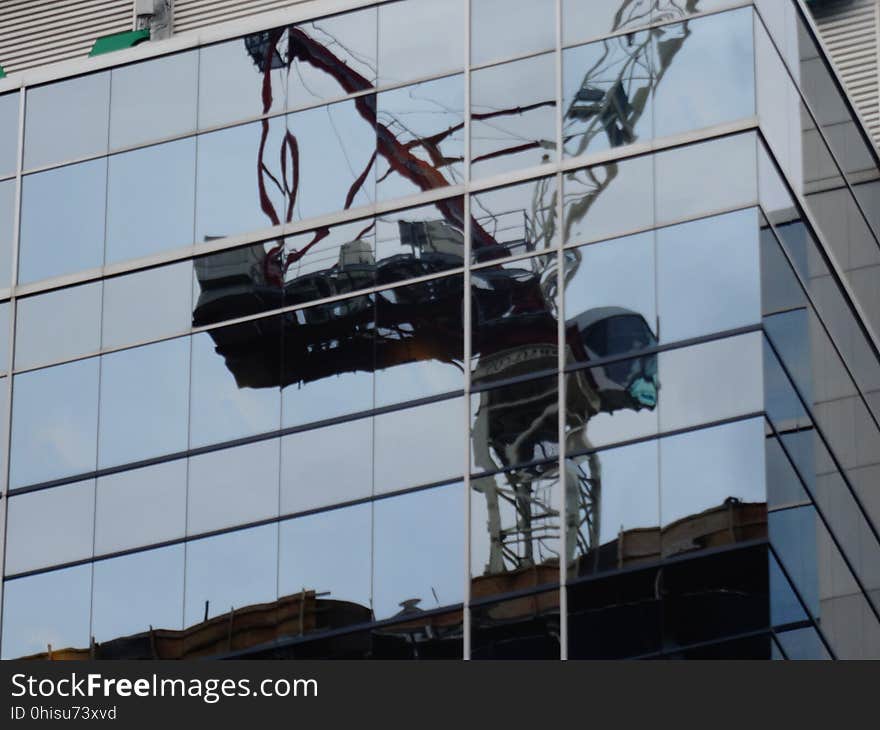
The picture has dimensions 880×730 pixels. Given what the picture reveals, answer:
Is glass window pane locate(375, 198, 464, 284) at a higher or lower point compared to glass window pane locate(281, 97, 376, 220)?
lower

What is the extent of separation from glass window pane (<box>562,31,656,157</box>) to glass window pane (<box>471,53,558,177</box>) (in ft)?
1.02

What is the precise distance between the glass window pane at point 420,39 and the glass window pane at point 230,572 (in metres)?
7.38

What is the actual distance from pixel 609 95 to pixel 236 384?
7.09m

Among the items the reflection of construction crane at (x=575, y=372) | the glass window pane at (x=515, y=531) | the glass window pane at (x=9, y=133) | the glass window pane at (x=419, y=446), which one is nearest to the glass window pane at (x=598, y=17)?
the reflection of construction crane at (x=575, y=372)

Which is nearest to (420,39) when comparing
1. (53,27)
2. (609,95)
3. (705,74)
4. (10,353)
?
(609,95)

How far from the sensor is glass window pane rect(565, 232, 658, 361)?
43938 millimetres

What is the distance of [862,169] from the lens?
5078 cm

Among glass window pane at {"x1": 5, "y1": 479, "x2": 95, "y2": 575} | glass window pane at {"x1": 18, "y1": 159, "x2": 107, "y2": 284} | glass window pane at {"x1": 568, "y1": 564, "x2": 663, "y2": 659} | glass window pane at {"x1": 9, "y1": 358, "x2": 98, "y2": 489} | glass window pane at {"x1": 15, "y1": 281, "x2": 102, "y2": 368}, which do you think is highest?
glass window pane at {"x1": 18, "y1": 159, "x2": 107, "y2": 284}

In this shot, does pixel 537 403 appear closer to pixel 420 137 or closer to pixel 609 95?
pixel 609 95

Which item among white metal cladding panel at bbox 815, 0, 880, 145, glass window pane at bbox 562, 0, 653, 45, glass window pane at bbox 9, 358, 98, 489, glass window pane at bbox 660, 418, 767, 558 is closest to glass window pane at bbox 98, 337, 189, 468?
glass window pane at bbox 9, 358, 98, 489

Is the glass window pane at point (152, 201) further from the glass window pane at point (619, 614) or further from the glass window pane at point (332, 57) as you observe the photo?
the glass window pane at point (619, 614)

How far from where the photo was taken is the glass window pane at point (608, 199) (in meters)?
44.7

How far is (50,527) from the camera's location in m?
47.2

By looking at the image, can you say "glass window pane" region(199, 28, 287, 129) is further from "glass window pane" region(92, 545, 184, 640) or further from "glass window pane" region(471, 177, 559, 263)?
"glass window pane" region(92, 545, 184, 640)
